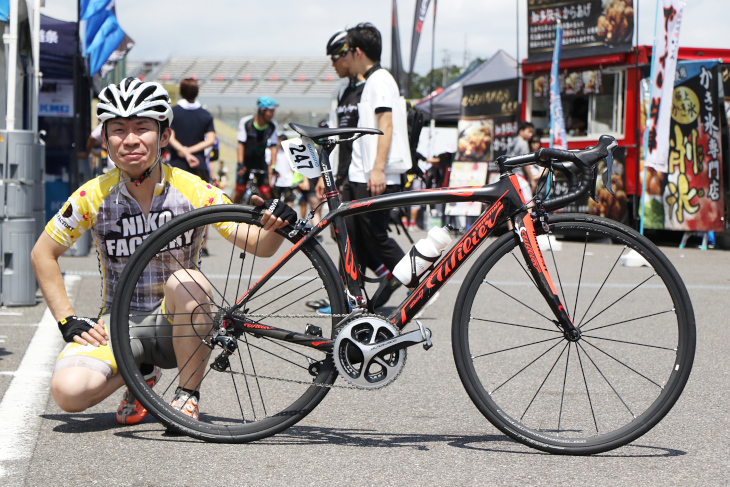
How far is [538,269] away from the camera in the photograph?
11.8 ft

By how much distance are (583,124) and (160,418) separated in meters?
14.4

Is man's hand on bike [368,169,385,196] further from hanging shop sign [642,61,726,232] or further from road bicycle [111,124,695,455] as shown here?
hanging shop sign [642,61,726,232]

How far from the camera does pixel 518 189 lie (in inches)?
142

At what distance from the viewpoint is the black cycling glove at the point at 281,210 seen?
3553 millimetres

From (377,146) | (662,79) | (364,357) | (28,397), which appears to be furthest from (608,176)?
(662,79)

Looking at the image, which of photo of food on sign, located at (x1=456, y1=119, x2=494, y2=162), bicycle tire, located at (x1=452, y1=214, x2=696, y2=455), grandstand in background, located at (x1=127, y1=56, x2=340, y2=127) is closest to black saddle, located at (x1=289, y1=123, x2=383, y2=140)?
bicycle tire, located at (x1=452, y1=214, x2=696, y2=455)

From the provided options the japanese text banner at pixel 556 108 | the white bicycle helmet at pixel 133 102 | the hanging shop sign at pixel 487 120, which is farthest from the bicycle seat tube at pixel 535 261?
the hanging shop sign at pixel 487 120

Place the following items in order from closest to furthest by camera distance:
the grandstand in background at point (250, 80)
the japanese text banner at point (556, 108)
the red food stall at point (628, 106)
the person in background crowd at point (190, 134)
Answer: the person in background crowd at point (190, 134) < the red food stall at point (628, 106) < the japanese text banner at point (556, 108) < the grandstand in background at point (250, 80)

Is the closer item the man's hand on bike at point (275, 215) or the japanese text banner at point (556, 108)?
the man's hand on bike at point (275, 215)

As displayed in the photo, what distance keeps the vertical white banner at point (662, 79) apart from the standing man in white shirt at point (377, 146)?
632 centimetres

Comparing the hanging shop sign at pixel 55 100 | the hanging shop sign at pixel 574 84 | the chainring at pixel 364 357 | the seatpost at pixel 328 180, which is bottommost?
the chainring at pixel 364 357

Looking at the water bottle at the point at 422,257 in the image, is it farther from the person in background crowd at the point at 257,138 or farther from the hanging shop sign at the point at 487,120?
the hanging shop sign at the point at 487,120

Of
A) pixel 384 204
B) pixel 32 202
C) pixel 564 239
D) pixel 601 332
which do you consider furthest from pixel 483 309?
pixel 564 239

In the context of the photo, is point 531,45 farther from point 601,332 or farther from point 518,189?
point 518,189
